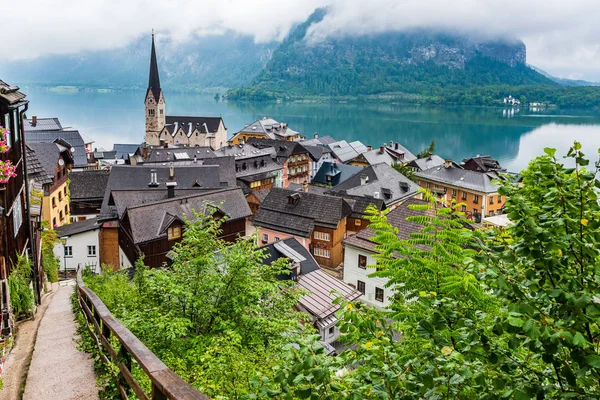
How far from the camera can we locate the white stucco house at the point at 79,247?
3659 cm

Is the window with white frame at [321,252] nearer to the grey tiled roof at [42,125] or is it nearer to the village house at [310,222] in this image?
the village house at [310,222]

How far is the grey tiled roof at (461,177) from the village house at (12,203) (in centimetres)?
5164

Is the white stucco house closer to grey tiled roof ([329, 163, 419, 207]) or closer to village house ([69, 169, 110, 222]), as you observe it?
village house ([69, 169, 110, 222])

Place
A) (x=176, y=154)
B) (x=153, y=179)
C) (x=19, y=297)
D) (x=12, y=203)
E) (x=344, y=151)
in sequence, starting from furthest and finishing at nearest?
(x=344, y=151)
(x=176, y=154)
(x=153, y=179)
(x=12, y=203)
(x=19, y=297)

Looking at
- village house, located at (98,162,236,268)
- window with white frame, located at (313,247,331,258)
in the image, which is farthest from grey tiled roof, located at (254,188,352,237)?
village house, located at (98,162,236,268)

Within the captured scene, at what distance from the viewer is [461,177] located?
6538 centimetres

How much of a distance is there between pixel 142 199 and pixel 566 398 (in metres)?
40.0

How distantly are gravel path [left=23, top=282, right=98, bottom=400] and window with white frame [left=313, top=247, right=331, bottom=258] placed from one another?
32.5 metres

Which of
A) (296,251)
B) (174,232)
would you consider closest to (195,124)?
(174,232)

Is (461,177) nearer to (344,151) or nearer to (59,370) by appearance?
(344,151)

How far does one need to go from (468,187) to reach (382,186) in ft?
47.8

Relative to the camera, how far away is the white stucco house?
120ft

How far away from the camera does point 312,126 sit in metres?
178

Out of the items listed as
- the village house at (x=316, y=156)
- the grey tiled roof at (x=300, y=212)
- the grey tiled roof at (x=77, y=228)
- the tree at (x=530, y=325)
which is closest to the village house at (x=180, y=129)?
the village house at (x=316, y=156)
